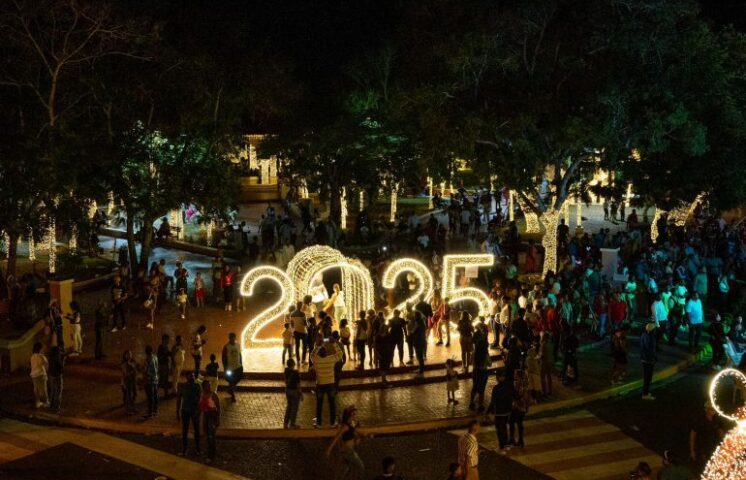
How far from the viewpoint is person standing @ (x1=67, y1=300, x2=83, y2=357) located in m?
19.6

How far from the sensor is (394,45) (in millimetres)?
45219

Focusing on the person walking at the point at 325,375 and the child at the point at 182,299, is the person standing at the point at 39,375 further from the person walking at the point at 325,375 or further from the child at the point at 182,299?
the child at the point at 182,299

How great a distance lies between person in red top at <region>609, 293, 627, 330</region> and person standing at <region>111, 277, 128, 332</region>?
12.5 m

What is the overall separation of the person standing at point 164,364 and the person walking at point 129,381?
30.3 inches

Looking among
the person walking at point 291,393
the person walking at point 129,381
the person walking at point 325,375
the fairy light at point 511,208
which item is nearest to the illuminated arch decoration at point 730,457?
the person walking at point 325,375

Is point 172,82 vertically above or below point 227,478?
above

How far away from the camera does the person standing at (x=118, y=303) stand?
22.1 metres

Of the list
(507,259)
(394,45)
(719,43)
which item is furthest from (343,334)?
(394,45)

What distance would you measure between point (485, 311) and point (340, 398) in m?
5.70

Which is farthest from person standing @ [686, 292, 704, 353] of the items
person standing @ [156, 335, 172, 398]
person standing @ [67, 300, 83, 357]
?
person standing @ [67, 300, 83, 357]

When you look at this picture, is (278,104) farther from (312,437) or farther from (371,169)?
(312,437)

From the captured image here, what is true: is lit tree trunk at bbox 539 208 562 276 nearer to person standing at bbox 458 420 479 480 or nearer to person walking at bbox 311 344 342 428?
person walking at bbox 311 344 342 428

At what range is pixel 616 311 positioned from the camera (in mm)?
20875

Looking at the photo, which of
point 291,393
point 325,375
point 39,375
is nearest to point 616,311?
point 325,375
